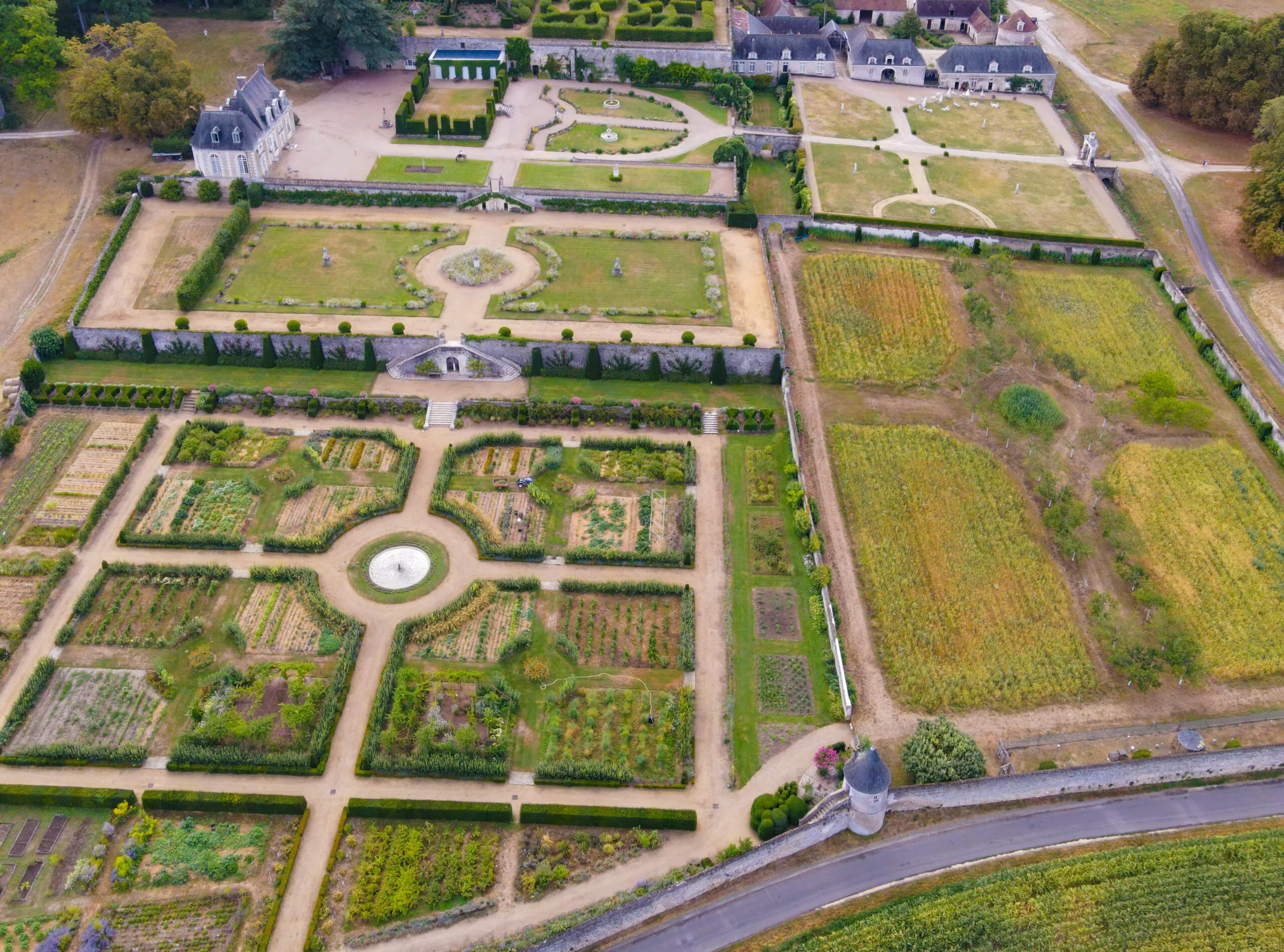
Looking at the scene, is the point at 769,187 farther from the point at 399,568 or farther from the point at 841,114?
the point at 399,568

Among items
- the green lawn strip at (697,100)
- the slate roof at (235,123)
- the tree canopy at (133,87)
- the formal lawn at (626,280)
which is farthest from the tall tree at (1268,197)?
the tree canopy at (133,87)

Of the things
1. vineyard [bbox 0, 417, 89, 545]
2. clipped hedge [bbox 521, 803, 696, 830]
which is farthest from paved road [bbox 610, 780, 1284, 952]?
vineyard [bbox 0, 417, 89, 545]

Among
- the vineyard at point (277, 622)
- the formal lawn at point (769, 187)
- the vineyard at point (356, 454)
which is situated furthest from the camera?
the formal lawn at point (769, 187)

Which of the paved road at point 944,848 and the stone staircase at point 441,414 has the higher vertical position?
the stone staircase at point 441,414

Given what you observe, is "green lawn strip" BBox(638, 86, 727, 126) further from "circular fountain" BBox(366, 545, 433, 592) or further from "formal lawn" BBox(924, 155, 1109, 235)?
"circular fountain" BBox(366, 545, 433, 592)

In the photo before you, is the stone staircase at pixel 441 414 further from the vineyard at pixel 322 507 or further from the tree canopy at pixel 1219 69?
the tree canopy at pixel 1219 69

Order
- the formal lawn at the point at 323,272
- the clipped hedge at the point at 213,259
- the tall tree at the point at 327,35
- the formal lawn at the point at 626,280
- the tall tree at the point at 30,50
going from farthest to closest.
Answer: the tall tree at the point at 327,35, the tall tree at the point at 30,50, the formal lawn at the point at 626,280, the formal lawn at the point at 323,272, the clipped hedge at the point at 213,259

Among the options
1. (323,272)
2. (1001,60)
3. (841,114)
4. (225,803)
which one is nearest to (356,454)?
(323,272)
